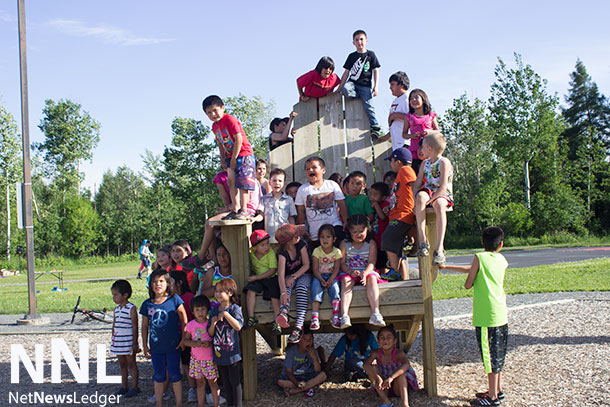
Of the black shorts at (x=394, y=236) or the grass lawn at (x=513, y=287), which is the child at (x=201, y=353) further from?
the grass lawn at (x=513, y=287)

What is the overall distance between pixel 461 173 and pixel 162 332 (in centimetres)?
4382

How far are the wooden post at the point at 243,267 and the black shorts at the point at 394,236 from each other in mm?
1381

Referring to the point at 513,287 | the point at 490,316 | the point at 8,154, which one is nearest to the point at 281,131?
the point at 490,316

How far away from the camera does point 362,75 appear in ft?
23.5

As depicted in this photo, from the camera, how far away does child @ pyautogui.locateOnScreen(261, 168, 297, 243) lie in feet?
19.3

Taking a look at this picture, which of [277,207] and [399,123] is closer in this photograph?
[277,207]

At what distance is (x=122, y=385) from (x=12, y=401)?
3.96 feet

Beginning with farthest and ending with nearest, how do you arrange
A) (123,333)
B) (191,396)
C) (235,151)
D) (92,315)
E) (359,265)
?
1. (92,315)
2. (123,333)
3. (235,151)
4. (191,396)
5. (359,265)

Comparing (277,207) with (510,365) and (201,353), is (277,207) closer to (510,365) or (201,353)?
(201,353)

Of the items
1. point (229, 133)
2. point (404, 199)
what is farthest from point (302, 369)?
point (229, 133)

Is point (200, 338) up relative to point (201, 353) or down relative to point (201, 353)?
up

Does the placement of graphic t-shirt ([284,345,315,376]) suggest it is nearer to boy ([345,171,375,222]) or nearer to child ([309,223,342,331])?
child ([309,223,342,331])

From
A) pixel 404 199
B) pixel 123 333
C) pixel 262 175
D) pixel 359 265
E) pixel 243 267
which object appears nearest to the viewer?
pixel 404 199

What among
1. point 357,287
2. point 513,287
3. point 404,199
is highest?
point 404,199
